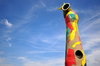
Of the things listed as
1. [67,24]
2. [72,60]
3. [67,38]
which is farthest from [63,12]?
[72,60]

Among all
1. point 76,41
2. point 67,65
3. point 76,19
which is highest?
point 76,19

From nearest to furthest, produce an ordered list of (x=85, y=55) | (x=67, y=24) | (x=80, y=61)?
(x=80, y=61)
(x=85, y=55)
(x=67, y=24)

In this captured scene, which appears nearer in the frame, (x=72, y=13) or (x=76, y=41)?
(x=76, y=41)

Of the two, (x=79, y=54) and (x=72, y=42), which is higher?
(x=72, y=42)

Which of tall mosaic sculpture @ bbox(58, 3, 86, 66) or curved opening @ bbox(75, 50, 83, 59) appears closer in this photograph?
tall mosaic sculpture @ bbox(58, 3, 86, 66)

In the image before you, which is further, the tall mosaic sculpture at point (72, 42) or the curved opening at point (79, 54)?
the curved opening at point (79, 54)

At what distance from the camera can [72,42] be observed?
13.1 m

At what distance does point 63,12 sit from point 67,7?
819 millimetres

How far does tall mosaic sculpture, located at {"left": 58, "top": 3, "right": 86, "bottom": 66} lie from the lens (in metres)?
12.2

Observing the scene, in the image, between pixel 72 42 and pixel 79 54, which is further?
pixel 72 42

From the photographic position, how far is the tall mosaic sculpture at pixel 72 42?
481 inches

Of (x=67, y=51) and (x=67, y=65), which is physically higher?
(x=67, y=51)

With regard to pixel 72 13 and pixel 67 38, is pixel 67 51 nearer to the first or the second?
pixel 67 38

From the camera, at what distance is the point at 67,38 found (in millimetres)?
13797
